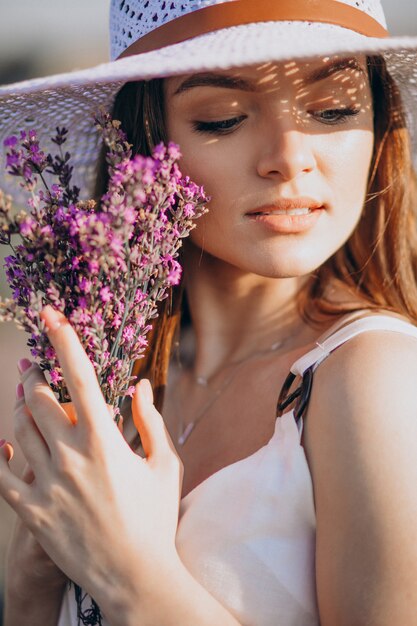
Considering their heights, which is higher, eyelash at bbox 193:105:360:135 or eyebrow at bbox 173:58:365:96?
eyebrow at bbox 173:58:365:96

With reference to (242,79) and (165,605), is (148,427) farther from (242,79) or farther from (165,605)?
(242,79)

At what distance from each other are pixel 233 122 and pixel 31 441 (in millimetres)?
1020

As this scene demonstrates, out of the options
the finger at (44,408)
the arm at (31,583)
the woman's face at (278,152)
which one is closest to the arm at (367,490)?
the woman's face at (278,152)

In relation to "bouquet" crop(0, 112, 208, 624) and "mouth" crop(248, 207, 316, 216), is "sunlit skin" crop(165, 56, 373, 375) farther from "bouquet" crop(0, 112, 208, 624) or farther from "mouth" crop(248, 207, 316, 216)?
"bouquet" crop(0, 112, 208, 624)

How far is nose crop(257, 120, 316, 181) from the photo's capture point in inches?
77.2

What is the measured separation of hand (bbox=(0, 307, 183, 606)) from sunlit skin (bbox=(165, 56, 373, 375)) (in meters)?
0.70

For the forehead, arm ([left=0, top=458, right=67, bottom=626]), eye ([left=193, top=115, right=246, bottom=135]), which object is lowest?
arm ([left=0, top=458, right=67, bottom=626])

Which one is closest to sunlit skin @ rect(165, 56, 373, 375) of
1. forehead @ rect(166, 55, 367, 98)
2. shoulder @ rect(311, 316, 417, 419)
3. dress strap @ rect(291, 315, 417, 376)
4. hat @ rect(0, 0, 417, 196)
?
forehead @ rect(166, 55, 367, 98)

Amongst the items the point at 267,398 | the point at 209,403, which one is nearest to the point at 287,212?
the point at 267,398

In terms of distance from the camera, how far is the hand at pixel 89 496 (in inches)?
65.2

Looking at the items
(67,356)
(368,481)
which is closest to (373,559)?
(368,481)

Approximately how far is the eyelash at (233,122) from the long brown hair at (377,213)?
0.17 meters

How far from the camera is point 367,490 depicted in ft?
5.21

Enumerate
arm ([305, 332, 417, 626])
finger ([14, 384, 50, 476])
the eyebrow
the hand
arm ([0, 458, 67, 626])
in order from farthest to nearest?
arm ([0, 458, 67, 626])
the eyebrow
finger ([14, 384, 50, 476])
the hand
arm ([305, 332, 417, 626])
